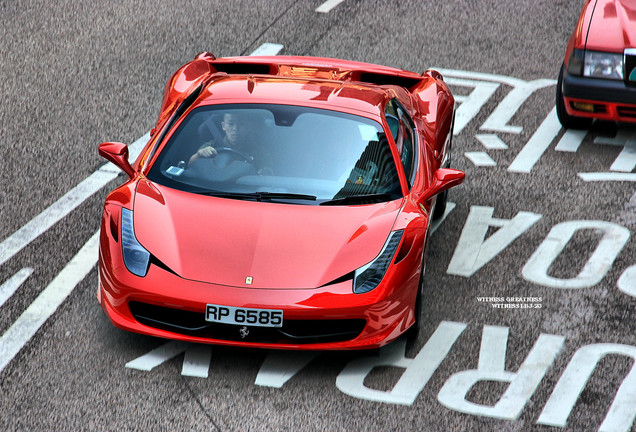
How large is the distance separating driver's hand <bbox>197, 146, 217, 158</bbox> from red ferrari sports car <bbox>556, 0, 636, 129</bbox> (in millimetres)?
3893

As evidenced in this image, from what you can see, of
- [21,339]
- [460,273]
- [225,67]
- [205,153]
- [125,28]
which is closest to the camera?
[21,339]

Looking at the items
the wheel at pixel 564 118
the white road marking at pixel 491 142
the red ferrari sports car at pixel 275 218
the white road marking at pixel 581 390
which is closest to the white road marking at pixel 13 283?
the red ferrari sports car at pixel 275 218

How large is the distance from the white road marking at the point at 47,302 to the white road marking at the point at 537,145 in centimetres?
369

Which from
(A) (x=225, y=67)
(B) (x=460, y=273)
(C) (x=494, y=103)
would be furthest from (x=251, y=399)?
(C) (x=494, y=103)

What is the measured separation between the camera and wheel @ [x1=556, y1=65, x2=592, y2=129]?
9570 millimetres

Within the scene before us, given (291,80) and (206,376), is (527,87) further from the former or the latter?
(206,376)

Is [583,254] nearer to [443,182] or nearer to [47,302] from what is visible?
[443,182]

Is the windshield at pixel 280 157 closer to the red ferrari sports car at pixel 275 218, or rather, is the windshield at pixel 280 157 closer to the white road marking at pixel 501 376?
the red ferrari sports car at pixel 275 218

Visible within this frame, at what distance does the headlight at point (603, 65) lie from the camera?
888 centimetres

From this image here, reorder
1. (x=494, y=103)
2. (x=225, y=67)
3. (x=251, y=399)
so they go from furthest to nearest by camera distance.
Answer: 1. (x=494, y=103)
2. (x=225, y=67)
3. (x=251, y=399)

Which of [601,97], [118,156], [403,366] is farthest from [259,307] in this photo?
[601,97]

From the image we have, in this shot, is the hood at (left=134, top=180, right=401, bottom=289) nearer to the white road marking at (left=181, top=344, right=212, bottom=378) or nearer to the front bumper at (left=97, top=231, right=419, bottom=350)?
the front bumper at (left=97, top=231, right=419, bottom=350)

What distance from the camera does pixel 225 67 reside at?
8.20 meters

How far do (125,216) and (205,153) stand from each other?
748mm
